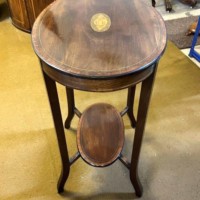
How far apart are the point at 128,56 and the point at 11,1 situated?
1.71 meters

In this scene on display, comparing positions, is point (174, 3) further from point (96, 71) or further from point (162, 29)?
point (96, 71)

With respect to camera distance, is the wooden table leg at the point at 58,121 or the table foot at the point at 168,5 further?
the table foot at the point at 168,5

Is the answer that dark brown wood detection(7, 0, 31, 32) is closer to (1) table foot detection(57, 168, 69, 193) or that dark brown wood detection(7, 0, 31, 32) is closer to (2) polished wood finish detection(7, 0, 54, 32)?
(2) polished wood finish detection(7, 0, 54, 32)

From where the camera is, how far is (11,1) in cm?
204

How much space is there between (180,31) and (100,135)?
54.9 inches

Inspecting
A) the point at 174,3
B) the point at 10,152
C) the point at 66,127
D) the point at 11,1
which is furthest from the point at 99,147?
the point at 174,3

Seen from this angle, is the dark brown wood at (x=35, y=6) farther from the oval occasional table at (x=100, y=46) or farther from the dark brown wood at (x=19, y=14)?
the oval occasional table at (x=100, y=46)

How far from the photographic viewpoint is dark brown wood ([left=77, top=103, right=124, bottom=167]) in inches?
43.0

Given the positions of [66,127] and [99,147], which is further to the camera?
[66,127]

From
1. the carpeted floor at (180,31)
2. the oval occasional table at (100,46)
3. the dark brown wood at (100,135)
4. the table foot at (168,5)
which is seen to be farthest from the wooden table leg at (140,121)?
the table foot at (168,5)

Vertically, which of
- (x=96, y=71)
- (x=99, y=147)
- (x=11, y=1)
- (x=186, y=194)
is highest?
(x=96, y=71)

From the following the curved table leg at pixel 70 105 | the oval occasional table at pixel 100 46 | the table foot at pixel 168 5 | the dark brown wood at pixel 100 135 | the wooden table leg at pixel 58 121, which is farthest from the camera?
the table foot at pixel 168 5

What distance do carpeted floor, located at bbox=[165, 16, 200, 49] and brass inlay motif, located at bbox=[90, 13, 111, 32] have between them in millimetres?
1336

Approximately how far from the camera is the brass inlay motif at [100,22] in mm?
767
